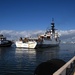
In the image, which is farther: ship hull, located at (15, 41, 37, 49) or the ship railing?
ship hull, located at (15, 41, 37, 49)

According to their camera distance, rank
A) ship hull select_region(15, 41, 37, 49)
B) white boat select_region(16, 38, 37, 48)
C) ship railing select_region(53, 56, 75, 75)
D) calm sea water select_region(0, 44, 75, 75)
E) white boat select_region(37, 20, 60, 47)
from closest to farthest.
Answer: ship railing select_region(53, 56, 75, 75) → calm sea water select_region(0, 44, 75, 75) → ship hull select_region(15, 41, 37, 49) → white boat select_region(16, 38, 37, 48) → white boat select_region(37, 20, 60, 47)

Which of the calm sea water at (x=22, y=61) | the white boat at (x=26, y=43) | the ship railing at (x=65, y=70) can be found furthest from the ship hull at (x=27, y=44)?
the ship railing at (x=65, y=70)

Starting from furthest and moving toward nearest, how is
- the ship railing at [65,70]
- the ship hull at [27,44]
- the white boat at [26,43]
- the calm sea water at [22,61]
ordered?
the white boat at [26,43] → the ship hull at [27,44] → the calm sea water at [22,61] → the ship railing at [65,70]

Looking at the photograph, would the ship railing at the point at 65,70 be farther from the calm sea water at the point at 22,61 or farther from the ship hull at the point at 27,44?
the ship hull at the point at 27,44

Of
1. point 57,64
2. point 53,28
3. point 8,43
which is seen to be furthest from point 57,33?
point 57,64

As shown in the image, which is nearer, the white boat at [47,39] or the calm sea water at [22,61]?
the calm sea water at [22,61]

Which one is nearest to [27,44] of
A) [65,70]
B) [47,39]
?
[47,39]

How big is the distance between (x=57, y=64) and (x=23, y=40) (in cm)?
9862

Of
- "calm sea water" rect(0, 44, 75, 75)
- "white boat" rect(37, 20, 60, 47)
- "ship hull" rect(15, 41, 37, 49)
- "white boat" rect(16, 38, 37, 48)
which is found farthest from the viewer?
"white boat" rect(37, 20, 60, 47)

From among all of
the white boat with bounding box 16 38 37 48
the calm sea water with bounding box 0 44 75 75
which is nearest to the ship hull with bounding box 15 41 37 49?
the white boat with bounding box 16 38 37 48

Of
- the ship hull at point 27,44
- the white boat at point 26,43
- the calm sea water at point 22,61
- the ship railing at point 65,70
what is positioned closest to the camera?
the ship railing at point 65,70

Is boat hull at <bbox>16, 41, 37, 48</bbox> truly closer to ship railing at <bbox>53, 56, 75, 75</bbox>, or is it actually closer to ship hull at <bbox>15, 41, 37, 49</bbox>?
ship hull at <bbox>15, 41, 37, 49</bbox>

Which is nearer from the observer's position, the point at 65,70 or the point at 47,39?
the point at 65,70

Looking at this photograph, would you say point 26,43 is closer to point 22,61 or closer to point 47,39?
point 47,39
